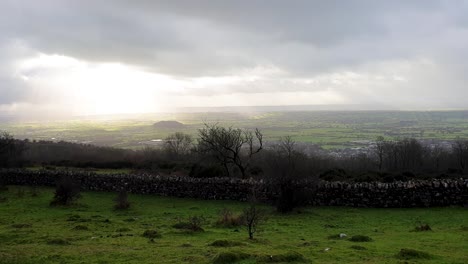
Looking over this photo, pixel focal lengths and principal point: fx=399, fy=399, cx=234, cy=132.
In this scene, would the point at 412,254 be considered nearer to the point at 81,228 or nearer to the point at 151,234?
the point at 151,234

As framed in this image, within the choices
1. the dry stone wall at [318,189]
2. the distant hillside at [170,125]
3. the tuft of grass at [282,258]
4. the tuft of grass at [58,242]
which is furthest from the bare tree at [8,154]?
the distant hillside at [170,125]

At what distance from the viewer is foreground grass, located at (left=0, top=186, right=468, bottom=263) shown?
11.7 meters

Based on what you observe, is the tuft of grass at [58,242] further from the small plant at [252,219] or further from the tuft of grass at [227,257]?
the small plant at [252,219]

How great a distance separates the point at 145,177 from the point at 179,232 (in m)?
18.5

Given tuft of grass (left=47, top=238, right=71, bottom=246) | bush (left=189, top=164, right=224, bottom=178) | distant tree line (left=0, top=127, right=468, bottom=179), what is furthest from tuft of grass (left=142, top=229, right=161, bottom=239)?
bush (left=189, top=164, right=224, bottom=178)

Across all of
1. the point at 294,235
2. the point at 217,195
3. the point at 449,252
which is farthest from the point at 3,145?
the point at 449,252

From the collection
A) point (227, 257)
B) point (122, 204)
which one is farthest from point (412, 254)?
point (122, 204)

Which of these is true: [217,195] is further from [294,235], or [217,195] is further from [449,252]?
[449,252]

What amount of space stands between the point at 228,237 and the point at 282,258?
505 cm

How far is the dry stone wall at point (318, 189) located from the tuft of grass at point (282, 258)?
14.8 metres

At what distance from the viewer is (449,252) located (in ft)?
41.0

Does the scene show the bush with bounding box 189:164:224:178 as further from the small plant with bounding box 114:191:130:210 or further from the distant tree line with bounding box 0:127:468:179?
the small plant with bounding box 114:191:130:210

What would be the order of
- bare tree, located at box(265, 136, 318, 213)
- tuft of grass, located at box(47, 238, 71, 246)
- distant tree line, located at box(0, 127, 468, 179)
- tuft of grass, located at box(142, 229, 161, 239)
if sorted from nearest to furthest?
tuft of grass, located at box(47, 238, 71, 246) < tuft of grass, located at box(142, 229, 161, 239) < bare tree, located at box(265, 136, 318, 213) < distant tree line, located at box(0, 127, 468, 179)

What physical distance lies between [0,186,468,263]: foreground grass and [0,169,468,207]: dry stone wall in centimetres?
116
